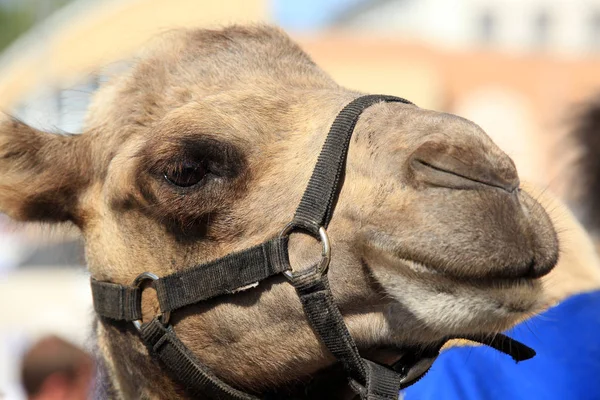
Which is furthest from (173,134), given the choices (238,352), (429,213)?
(429,213)

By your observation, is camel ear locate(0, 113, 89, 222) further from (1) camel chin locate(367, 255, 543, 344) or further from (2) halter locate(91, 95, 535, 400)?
(1) camel chin locate(367, 255, 543, 344)

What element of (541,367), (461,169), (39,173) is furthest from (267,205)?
(541,367)

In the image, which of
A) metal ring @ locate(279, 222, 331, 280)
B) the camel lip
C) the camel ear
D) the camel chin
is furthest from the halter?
the camel ear

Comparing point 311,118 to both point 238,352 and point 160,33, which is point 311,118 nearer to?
point 238,352

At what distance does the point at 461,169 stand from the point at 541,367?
4.58ft

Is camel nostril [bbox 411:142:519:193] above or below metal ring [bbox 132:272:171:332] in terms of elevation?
above

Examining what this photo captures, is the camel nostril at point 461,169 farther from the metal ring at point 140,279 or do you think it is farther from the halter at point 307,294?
the metal ring at point 140,279

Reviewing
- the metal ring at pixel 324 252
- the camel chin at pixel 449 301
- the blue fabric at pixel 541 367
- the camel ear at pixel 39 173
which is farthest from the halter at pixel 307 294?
the blue fabric at pixel 541 367

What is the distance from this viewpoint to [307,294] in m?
2.67

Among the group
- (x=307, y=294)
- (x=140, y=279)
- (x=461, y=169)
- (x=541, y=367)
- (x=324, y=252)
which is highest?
(x=461, y=169)

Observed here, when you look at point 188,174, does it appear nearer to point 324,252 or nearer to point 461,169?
point 324,252

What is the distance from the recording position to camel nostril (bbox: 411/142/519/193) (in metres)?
2.49

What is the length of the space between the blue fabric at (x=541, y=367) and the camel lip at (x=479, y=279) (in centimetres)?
100

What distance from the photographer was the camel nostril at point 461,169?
8.16ft
